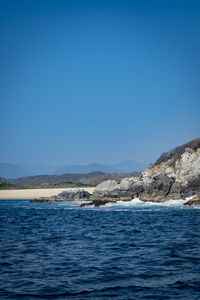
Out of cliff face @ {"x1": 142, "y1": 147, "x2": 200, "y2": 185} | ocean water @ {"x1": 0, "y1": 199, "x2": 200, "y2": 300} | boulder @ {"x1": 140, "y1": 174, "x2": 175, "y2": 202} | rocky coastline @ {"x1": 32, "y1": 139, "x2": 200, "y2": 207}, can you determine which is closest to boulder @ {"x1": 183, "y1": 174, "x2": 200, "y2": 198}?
rocky coastline @ {"x1": 32, "y1": 139, "x2": 200, "y2": 207}

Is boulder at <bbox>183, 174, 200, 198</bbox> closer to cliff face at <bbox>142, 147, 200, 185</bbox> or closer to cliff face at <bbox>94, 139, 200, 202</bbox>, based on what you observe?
cliff face at <bbox>94, 139, 200, 202</bbox>

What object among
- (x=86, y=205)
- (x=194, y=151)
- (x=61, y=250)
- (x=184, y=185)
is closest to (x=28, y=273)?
(x=61, y=250)

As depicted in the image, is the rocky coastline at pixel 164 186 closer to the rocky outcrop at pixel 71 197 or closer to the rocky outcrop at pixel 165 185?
the rocky outcrop at pixel 165 185

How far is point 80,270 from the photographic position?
52.7 feet

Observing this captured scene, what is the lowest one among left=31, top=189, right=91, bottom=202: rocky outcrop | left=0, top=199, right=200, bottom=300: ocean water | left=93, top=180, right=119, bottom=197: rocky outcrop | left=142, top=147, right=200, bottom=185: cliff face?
left=0, top=199, right=200, bottom=300: ocean water

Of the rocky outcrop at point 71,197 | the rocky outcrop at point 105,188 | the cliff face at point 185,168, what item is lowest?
the rocky outcrop at point 71,197

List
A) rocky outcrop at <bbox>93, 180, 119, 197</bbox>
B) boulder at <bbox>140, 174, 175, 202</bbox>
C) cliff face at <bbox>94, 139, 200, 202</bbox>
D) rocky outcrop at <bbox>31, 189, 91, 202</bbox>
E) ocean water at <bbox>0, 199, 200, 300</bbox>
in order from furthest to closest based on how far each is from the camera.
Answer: rocky outcrop at <bbox>31, 189, 91, 202</bbox> < rocky outcrop at <bbox>93, 180, 119, 197</bbox> < boulder at <bbox>140, 174, 175, 202</bbox> < cliff face at <bbox>94, 139, 200, 202</bbox> < ocean water at <bbox>0, 199, 200, 300</bbox>

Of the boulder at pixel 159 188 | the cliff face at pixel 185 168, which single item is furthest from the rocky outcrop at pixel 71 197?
the boulder at pixel 159 188

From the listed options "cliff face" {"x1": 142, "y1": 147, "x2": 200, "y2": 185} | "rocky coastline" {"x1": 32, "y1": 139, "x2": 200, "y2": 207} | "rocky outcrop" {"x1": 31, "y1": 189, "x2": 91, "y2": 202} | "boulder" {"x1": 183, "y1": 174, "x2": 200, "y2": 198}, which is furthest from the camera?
"rocky outcrop" {"x1": 31, "y1": 189, "x2": 91, "y2": 202}

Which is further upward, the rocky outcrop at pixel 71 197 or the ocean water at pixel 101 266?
the rocky outcrop at pixel 71 197

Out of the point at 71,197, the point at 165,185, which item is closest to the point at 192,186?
the point at 165,185

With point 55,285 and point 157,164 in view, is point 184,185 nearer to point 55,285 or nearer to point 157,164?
point 157,164

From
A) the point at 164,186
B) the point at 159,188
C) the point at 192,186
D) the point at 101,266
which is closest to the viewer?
the point at 101,266

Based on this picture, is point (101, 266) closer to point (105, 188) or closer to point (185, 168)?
point (185, 168)
